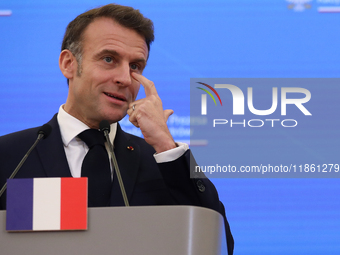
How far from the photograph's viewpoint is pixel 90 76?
2.05 m

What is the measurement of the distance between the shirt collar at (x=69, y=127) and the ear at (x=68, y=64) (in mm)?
211

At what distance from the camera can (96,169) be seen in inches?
71.6

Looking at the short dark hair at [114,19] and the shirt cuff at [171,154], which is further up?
the short dark hair at [114,19]

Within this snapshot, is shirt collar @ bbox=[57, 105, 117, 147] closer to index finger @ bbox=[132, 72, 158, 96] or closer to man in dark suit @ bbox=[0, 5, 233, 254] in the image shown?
man in dark suit @ bbox=[0, 5, 233, 254]

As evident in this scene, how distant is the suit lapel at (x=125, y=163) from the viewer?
1.77 metres

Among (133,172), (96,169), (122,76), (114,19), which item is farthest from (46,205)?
Answer: (114,19)

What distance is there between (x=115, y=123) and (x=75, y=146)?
257mm

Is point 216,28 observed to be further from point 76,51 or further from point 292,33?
point 76,51

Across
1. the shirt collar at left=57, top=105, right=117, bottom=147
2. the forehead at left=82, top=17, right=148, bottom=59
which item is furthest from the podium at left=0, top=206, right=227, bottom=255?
the forehead at left=82, top=17, right=148, bottom=59

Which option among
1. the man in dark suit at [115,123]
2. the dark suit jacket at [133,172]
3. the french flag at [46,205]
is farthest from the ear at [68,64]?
the french flag at [46,205]

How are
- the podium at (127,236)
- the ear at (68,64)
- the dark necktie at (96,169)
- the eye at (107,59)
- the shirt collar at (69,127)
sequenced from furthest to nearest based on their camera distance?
the ear at (68,64)
the eye at (107,59)
the shirt collar at (69,127)
the dark necktie at (96,169)
the podium at (127,236)

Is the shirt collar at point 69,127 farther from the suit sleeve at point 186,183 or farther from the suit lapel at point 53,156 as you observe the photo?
the suit sleeve at point 186,183

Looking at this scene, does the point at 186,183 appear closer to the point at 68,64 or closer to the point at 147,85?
the point at 147,85

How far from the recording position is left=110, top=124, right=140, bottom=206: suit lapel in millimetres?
1768
